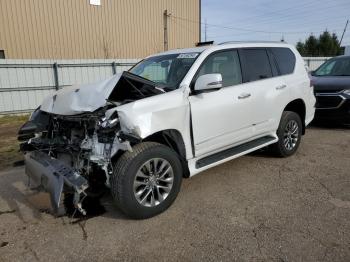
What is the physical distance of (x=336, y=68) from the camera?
8.71 m

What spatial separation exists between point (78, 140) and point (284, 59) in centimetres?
365

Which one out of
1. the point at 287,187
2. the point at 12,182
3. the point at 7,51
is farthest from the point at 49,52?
the point at 287,187

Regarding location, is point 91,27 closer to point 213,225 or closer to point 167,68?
point 167,68

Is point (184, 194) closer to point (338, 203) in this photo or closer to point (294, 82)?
point (338, 203)

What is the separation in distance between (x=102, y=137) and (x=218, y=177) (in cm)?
207


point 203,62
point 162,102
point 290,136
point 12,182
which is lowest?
point 12,182

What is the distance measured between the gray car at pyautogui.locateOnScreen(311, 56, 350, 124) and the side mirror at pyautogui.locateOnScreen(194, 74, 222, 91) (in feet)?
16.2

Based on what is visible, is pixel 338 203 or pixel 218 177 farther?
pixel 218 177

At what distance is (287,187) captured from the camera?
4336mm

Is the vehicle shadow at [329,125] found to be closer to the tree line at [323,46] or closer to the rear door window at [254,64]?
the rear door window at [254,64]

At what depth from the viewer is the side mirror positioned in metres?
3.76

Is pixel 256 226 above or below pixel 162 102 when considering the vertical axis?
below

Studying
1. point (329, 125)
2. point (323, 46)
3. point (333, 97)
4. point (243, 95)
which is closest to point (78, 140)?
point (243, 95)

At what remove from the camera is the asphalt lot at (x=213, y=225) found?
2.95 metres
